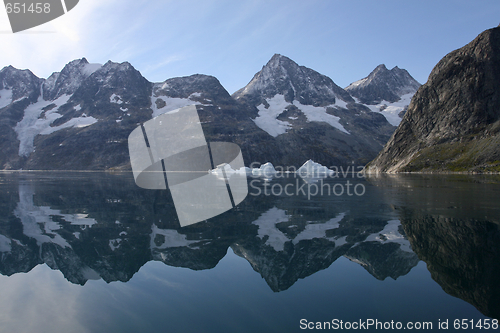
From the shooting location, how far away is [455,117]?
307 ft

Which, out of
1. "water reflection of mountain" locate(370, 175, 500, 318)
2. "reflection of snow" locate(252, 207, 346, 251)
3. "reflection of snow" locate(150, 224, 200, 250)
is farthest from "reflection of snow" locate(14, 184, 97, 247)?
"water reflection of mountain" locate(370, 175, 500, 318)

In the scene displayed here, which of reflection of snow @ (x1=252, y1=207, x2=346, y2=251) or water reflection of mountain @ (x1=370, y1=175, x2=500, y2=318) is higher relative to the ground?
reflection of snow @ (x1=252, y1=207, x2=346, y2=251)

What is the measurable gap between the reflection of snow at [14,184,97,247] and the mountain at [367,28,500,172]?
8661 cm

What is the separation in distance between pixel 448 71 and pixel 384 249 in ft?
373

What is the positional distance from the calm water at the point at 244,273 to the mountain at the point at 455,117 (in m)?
78.6

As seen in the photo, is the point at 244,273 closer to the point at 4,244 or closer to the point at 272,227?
the point at 272,227

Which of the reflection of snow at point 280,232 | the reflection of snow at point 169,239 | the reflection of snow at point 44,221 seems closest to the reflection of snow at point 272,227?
the reflection of snow at point 280,232

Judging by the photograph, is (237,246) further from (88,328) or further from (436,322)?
(436,322)

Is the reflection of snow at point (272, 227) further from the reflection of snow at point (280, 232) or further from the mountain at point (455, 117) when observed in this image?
the mountain at point (455, 117)

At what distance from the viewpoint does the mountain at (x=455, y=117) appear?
272 feet

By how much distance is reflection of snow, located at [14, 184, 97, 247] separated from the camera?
1421cm

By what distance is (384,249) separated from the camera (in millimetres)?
12109

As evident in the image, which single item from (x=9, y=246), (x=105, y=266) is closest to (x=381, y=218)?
(x=105, y=266)

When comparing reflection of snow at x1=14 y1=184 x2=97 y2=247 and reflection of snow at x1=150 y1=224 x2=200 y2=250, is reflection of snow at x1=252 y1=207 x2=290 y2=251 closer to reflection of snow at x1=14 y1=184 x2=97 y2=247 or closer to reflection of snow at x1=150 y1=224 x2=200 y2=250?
reflection of snow at x1=150 y1=224 x2=200 y2=250
